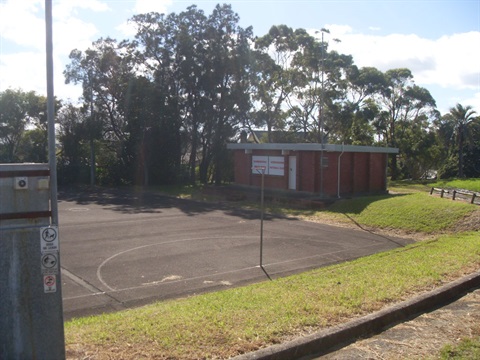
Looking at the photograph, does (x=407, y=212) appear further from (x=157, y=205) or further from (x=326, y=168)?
(x=157, y=205)

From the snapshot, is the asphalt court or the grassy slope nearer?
the grassy slope

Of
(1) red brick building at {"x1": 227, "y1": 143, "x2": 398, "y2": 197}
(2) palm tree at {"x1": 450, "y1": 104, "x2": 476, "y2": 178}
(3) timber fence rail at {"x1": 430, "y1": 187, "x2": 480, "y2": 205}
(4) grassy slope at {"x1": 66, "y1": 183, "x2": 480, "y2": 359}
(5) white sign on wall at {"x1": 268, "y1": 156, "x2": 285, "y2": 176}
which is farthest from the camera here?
(2) palm tree at {"x1": 450, "y1": 104, "x2": 476, "y2": 178}

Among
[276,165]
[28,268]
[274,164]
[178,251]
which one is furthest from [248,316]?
[274,164]

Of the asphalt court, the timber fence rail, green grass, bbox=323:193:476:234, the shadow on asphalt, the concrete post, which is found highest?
the concrete post

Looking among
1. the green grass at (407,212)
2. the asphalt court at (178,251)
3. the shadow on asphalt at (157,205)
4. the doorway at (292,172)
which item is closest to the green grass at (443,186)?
the doorway at (292,172)

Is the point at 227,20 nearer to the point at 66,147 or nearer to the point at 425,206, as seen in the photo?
the point at 66,147

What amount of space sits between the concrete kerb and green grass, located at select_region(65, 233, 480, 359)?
0.19m

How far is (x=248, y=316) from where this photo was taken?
19.5 ft

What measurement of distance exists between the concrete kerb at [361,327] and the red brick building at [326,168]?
62.8ft

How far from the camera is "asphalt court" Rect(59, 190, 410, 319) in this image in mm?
9883

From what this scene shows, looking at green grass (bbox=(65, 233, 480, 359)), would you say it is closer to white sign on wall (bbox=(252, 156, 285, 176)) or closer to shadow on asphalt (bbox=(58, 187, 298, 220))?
shadow on asphalt (bbox=(58, 187, 298, 220))

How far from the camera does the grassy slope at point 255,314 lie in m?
5.00

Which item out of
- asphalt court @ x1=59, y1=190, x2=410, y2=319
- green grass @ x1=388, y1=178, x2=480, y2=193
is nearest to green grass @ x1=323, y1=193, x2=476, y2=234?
asphalt court @ x1=59, y1=190, x2=410, y2=319

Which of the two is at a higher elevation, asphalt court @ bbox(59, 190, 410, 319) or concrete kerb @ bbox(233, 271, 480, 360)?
concrete kerb @ bbox(233, 271, 480, 360)
